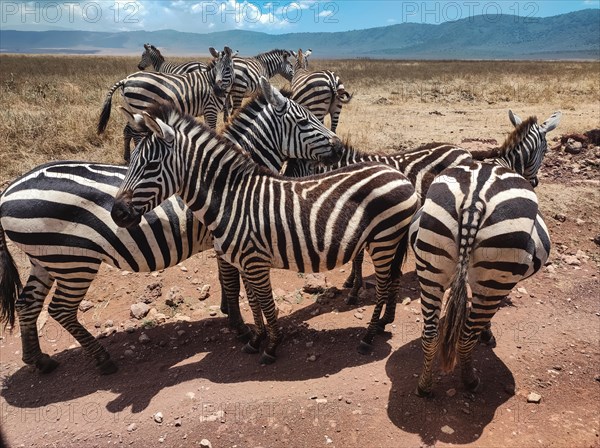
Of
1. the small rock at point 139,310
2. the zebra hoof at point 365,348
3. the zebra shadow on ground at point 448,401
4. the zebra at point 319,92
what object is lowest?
the zebra shadow on ground at point 448,401

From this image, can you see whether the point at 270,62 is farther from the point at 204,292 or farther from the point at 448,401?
the point at 448,401

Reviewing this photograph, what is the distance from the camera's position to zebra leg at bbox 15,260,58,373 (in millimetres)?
4312

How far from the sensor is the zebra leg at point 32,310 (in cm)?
431

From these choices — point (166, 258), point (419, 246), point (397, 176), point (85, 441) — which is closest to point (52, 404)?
point (85, 441)

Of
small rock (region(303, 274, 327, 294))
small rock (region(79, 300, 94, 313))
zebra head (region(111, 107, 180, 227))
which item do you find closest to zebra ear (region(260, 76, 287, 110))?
zebra head (region(111, 107, 180, 227))

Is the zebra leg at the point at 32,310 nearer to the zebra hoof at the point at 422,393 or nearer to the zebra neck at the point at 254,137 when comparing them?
the zebra neck at the point at 254,137

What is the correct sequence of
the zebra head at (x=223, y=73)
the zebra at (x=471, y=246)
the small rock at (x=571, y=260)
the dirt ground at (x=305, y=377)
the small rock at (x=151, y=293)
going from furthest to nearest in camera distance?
the zebra head at (x=223, y=73) → the small rock at (x=571, y=260) → the small rock at (x=151, y=293) → the dirt ground at (x=305, y=377) → the zebra at (x=471, y=246)

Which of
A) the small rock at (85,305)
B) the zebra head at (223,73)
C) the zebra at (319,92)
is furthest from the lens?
the zebra head at (223,73)

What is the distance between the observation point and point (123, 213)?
3.72 metres

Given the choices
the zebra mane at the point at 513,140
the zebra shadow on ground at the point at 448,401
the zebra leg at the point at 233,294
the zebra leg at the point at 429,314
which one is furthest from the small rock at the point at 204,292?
the zebra mane at the point at 513,140

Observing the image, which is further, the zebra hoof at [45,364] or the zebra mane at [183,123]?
the zebra hoof at [45,364]

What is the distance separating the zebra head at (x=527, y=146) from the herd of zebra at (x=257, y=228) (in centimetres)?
112

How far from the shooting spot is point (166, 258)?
14.3ft

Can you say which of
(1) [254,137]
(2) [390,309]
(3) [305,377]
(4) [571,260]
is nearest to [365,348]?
(2) [390,309]
